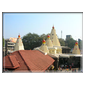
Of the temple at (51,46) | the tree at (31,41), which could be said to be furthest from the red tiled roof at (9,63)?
the tree at (31,41)

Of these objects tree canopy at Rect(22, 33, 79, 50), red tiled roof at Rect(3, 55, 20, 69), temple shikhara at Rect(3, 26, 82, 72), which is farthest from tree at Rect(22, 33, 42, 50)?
red tiled roof at Rect(3, 55, 20, 69)

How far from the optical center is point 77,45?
19.1 m

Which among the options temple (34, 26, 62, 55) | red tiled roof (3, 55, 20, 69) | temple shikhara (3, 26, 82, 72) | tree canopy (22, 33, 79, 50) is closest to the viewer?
red tiled roof (3, 55, 20, 69)

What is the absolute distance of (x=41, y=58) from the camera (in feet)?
41.3

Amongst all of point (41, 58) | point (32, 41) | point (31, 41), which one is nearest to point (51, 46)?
point (41, 58)

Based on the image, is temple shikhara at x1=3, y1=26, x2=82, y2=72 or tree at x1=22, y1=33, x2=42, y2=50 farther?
tree at x1=22, y1=33, x2=42, y2=50

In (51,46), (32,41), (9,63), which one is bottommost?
(9,63)

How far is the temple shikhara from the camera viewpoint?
8.06m

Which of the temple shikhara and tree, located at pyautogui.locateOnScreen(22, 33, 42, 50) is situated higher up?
tree, located at pyautogui.locateOnScreen(22, 33, 42, 50)

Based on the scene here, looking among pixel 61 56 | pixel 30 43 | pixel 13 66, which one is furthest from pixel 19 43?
pixel 30 43

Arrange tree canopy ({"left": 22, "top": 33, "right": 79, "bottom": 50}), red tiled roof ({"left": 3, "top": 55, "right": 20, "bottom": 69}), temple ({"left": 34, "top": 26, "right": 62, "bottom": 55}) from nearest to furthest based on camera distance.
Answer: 1. red tiled roof ({"left": 3, "top": 55, "right": 20, "bottom": 69})
2. temple ({"left": 34, "top": 26, "right": 62, "bottom": 55})
3. tree canopy ({"left": 22, "top": 33, "right": 79, "bottom": 50})

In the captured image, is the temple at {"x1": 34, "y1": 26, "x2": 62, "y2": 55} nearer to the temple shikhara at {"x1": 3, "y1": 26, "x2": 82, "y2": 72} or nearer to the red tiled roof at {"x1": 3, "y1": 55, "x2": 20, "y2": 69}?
the temple shikhara at {"x1": 3, "y1": 26, "x2": 82, "y2": 72}

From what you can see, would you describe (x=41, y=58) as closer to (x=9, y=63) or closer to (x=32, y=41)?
(x=9, y=63)
